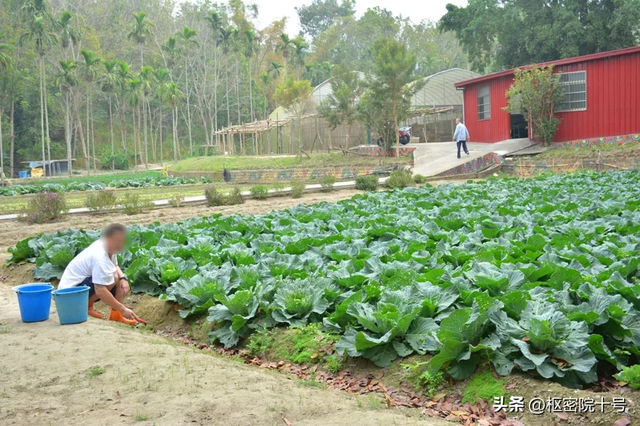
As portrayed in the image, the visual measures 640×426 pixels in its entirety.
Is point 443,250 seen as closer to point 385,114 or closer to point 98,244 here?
point 98,244

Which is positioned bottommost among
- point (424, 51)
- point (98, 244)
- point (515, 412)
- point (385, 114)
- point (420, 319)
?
point (515, 412)

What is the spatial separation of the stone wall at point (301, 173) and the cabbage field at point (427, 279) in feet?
52.0

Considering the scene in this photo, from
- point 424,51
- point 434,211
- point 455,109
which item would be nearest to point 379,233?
point 434,211

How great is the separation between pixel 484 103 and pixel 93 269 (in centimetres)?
2455

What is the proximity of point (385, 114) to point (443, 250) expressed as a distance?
71.1ft

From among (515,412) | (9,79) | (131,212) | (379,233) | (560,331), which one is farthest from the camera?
(9,79)

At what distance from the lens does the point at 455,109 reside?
35906 millimetres

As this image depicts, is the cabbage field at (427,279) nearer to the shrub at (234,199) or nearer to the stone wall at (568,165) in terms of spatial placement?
the shrub at (234,199)

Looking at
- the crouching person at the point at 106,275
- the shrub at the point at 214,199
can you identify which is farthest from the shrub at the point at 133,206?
the crouching person at the point at 106,275

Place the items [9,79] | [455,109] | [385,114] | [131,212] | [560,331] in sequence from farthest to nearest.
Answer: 1. [9,79]
2. [455,109]
3. [385,114]
4. [131,212]
5. [560,331]

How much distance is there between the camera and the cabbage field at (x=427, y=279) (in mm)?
3658

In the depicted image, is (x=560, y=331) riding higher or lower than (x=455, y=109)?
lower

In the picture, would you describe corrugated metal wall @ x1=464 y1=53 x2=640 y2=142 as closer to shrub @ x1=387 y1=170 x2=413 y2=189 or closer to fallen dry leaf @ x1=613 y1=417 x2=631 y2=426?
shrub @ x1=387 y1=170 x2=413 y2=189

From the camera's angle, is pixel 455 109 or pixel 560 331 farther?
pixel 455 109
